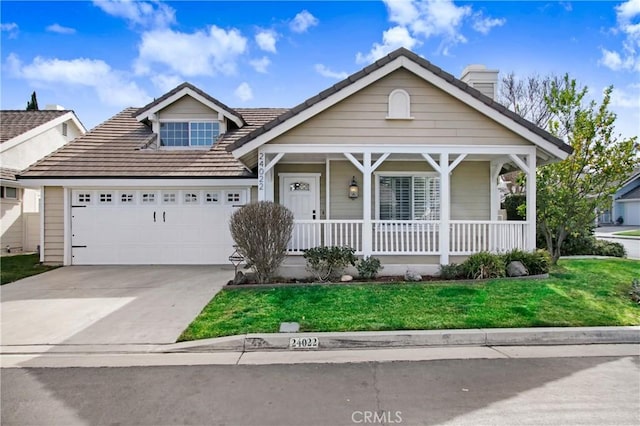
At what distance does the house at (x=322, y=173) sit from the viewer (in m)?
9.26

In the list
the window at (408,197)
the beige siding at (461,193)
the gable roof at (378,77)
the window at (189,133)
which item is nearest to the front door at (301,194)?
the beige siding at (461,193)

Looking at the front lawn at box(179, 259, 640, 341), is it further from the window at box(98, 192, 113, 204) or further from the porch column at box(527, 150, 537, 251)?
the window at box(98, 192, 113, 204)

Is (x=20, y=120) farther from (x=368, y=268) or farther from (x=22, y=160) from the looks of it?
(x=368, y=268)

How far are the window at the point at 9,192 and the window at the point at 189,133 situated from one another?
6.49 metres

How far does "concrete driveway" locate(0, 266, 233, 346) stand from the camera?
5.84m

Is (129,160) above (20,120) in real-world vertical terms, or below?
below

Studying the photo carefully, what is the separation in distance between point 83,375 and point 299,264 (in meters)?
5.23

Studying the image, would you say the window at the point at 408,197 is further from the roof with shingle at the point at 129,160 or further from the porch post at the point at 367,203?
the roof with shingle at the point at 129,160

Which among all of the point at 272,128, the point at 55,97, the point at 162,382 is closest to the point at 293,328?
the point at 162,382

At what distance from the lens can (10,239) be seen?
583 inches

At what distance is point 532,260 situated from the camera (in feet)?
29.1

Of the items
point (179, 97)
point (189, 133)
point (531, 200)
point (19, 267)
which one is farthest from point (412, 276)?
point (19, 267)

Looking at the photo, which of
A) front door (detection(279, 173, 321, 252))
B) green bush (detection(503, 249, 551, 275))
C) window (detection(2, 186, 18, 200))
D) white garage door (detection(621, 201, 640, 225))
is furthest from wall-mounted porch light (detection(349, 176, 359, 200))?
white garage door (detection(621, 201, 640, 225))

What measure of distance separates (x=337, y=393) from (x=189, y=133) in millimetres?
11837
